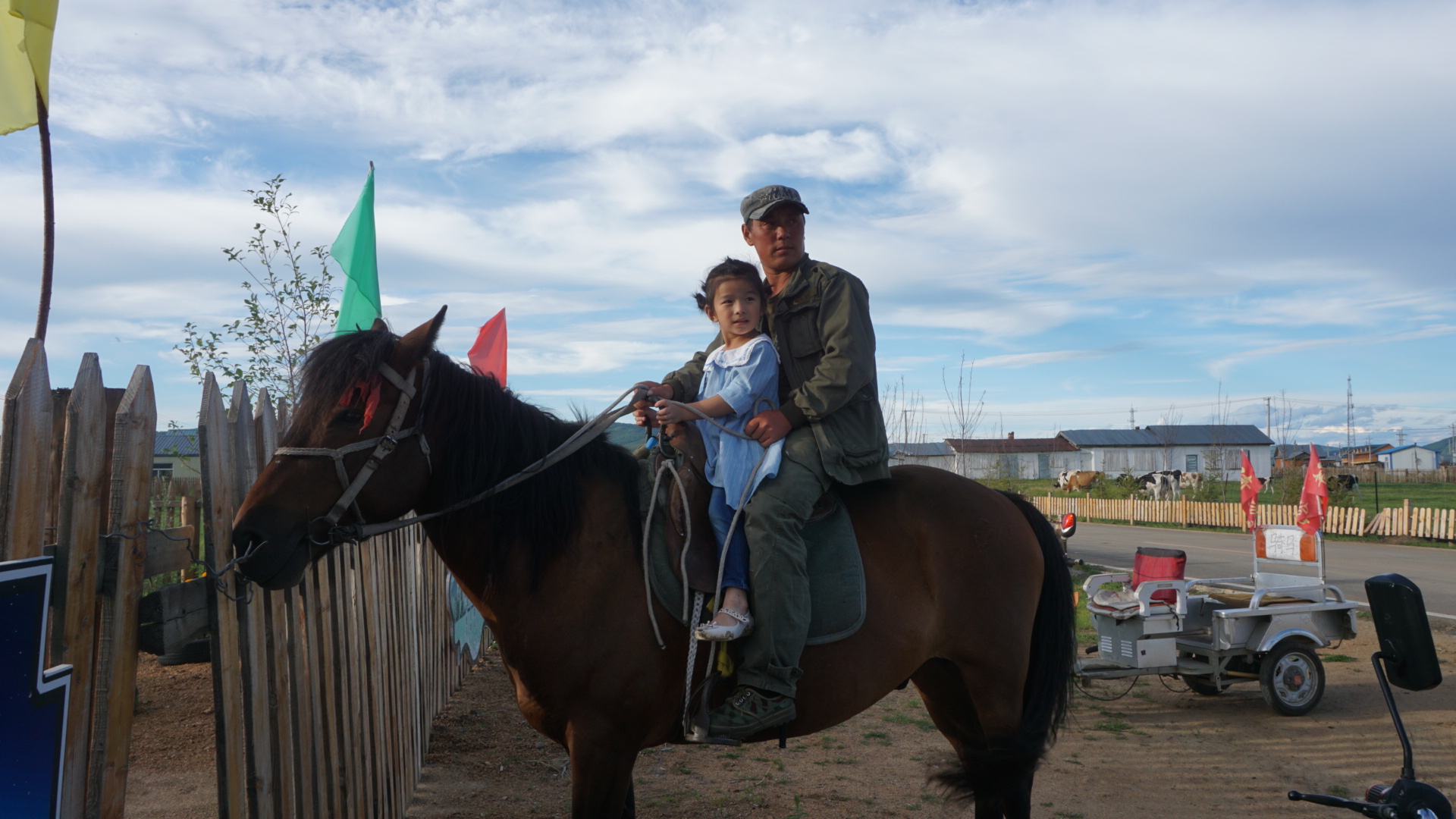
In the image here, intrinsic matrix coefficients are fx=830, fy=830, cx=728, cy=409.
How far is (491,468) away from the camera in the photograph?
115 inches

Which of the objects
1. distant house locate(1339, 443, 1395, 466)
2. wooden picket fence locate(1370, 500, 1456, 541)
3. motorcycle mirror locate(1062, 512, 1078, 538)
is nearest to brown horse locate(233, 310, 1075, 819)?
motorcycle mirror locate(1062, 512, 1078, 538)

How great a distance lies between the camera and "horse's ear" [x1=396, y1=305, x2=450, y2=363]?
2.74m

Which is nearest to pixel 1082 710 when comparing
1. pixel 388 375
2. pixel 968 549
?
pixel 968 549

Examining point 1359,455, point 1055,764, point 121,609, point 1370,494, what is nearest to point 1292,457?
point 1370,494

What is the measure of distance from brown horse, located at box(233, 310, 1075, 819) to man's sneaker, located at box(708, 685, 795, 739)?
0.16m

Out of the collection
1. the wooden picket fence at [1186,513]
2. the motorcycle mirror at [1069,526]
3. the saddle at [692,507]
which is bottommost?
the wooden picket fence at [1186,513]

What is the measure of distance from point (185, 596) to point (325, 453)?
53cm

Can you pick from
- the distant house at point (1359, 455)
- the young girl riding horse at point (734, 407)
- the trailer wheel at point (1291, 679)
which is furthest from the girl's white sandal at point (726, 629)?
the distant house at point (1359, 455)

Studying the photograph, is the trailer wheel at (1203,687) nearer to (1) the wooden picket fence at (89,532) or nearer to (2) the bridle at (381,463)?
(2) the bridle at (381,463)

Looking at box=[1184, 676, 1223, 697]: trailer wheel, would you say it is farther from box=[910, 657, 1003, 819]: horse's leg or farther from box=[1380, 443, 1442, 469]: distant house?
box=[1380, 443, 1442, 469]: distant house

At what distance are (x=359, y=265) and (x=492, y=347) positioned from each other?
72.8 inches

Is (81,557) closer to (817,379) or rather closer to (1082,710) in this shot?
(817,379)

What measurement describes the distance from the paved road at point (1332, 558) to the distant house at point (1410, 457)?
77.3 m

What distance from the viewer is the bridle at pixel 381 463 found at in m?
2.57
